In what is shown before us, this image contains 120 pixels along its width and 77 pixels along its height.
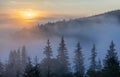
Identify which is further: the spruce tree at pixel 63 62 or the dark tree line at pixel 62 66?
the spruce tree at pixel 63 62

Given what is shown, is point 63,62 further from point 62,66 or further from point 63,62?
point 62,66

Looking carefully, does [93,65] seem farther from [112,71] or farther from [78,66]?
[112,71]

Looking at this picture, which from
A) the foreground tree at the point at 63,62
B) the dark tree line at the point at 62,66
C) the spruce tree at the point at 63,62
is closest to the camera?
the dark tree line at the point at 62,66

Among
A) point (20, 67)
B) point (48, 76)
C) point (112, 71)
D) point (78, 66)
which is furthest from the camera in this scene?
point (20, 67)

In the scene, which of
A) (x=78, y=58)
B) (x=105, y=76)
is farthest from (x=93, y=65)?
(x=105, y=76)

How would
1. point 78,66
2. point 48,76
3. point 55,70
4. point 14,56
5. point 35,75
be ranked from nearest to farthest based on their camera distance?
point 35,75, point 48,76, point 55,70, point 78,66, point 14,56

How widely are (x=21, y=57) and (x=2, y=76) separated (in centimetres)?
3314

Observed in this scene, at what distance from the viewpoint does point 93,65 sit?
114 metres

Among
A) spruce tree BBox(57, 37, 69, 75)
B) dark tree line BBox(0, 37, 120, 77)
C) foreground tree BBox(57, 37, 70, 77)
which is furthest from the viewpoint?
spruce tree BBox(57, 37, 69, 75)

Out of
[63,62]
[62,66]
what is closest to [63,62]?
[63,62]

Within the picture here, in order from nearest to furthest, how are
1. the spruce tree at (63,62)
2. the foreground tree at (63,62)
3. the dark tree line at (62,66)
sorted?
1. the dark tree line at (62,66)
2. the foreground tree at (63,62)
3. the spruce tree at (63,62)

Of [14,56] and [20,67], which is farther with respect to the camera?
[14,56]

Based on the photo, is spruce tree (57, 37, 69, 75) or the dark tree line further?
spruce tree (57, 37, 69, 75)

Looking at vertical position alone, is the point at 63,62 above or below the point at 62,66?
above
